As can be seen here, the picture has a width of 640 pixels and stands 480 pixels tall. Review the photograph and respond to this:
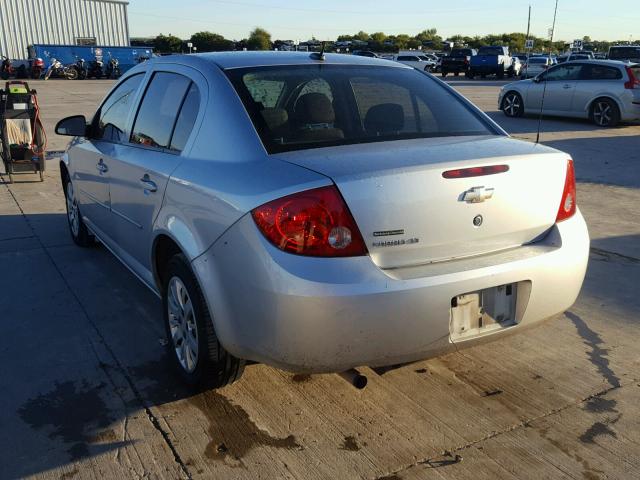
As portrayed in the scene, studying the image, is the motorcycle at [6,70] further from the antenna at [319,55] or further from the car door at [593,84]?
the antenna at [319,55]

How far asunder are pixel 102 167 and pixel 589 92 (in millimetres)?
13551

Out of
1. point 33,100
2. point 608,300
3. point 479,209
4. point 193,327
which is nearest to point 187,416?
point 193,327

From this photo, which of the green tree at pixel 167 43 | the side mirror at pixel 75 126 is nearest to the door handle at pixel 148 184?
the side mirror at pixel 75 126

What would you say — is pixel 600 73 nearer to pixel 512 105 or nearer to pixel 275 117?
pixel 512 105

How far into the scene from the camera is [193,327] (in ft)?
10.4

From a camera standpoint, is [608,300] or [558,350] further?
[608,300]

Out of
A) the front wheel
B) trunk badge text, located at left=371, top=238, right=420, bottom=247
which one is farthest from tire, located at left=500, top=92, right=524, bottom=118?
trunk badge text, located at left=371, top=238, right=420, bottom=247

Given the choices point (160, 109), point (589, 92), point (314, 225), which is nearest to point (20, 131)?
point (160, 109)

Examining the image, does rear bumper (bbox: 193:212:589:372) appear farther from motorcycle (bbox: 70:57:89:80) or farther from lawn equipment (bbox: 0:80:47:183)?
motorcycle (bbox: 70:57:89:80)

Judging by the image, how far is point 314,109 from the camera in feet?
10.6

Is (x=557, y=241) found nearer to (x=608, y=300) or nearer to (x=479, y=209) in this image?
(x=479, y=209)

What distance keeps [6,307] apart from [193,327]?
199 cm

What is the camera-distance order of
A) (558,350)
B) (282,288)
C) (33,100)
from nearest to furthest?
(282,288) → (558,350) → (33,100)

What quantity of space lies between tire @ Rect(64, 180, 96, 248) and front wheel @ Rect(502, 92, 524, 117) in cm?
1328
